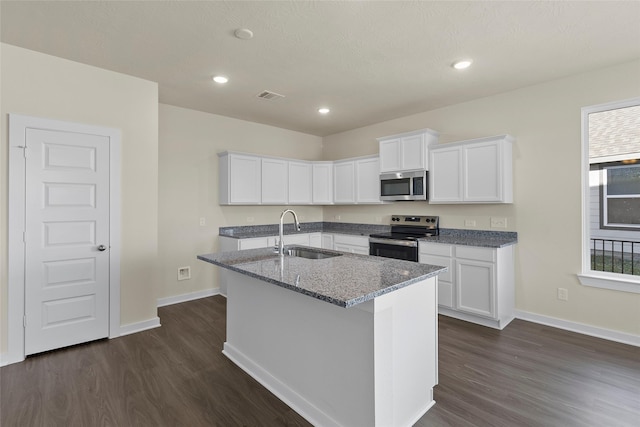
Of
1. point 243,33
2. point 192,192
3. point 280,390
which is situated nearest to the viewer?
point 280,390

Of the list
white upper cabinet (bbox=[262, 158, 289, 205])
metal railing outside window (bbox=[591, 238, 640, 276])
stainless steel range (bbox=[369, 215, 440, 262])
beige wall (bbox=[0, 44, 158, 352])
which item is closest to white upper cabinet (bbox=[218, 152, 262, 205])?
white upper cabinet (bbox=[262, 158, 289, 205])

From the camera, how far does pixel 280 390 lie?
2168 mm

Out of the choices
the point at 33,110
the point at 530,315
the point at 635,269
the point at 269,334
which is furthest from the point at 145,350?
the point at 635,269

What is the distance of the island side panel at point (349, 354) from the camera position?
1.65m

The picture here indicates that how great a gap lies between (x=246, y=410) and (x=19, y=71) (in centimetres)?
337

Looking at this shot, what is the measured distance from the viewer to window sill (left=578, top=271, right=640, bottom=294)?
2.93 metres

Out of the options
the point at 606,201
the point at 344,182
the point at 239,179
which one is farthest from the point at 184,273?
the point at 606,201

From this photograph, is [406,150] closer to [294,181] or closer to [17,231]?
[294,181]

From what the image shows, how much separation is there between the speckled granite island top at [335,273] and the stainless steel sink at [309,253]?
0.46ft

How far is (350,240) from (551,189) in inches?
103

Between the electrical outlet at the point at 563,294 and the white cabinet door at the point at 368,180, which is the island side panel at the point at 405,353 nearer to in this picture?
the electrical outlet at the point at 563,294

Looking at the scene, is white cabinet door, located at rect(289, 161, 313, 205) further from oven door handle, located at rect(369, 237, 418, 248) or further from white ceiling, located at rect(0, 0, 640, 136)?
white ceiling, located at rect(0, 0, 640, 136)

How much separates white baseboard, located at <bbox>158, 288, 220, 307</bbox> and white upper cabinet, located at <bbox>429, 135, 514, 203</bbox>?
3.41 meters

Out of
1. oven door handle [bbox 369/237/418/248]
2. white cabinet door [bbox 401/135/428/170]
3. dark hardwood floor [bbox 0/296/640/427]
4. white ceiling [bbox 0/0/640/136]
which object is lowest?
dark hardwood floor [bbox 0/296/640/427]
